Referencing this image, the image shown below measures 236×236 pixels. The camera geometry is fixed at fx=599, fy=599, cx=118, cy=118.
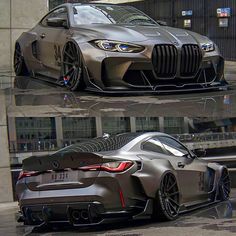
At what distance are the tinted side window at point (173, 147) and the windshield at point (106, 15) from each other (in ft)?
12.6

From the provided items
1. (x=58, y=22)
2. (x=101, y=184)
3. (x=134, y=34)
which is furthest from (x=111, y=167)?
(x=58, y=22)

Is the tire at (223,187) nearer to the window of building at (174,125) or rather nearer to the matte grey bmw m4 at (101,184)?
the window of building at (174,125)

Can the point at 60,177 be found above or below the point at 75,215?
above

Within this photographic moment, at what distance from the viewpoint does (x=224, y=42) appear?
26.0 metres

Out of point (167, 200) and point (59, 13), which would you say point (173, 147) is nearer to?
point (167, 200)

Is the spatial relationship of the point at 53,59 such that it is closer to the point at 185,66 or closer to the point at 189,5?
the point at 185,66

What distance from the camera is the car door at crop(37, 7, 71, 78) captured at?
1134 cm

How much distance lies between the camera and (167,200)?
7418 millimetres

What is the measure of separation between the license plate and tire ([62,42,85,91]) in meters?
3.61

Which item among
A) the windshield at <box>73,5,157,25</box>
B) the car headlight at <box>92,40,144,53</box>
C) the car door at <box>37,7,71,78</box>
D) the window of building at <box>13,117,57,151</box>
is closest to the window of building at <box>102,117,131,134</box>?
the window of building at <box>13,117,57,151</box>

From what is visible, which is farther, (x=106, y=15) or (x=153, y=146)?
(x=106, y=15)

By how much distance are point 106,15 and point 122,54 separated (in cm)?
206

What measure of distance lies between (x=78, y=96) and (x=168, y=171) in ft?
12.2

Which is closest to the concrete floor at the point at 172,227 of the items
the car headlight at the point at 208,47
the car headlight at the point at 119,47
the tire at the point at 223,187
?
the tire at the point at 223,187
